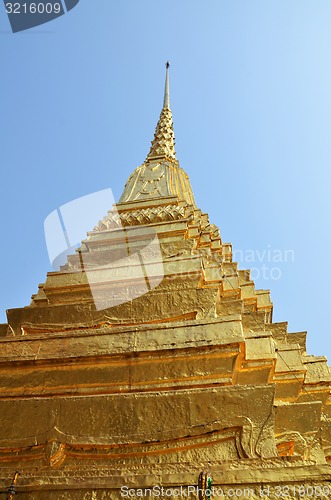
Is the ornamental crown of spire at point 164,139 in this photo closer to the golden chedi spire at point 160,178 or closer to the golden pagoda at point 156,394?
the golden chedi spire at point 160,178

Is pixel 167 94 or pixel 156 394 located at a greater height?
pixel 167 94

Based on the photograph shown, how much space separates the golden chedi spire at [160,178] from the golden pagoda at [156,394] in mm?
3998

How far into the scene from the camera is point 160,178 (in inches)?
517

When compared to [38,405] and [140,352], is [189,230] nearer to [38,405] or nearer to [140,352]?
[140,352]

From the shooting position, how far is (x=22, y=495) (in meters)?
4.23

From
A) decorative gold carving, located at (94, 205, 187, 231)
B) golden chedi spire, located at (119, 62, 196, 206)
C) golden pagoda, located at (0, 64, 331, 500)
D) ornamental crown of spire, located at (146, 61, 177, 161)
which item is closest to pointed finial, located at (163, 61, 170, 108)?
ornamental crown of spire, located at (146, 61, 177, 161)

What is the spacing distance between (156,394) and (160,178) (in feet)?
29.1

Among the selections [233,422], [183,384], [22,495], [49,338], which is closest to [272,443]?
[233,422]

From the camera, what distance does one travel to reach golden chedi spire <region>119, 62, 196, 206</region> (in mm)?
12281

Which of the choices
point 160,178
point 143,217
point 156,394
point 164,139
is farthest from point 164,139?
point 156,394

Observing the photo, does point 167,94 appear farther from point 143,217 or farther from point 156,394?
point 156,394

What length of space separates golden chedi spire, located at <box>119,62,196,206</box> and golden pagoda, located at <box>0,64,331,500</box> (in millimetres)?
3998

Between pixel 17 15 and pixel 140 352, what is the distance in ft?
22.1

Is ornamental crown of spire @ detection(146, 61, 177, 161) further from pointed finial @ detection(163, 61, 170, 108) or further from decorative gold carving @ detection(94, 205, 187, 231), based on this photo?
decorative gold carving @ detection(94, 205, 187, 231)
